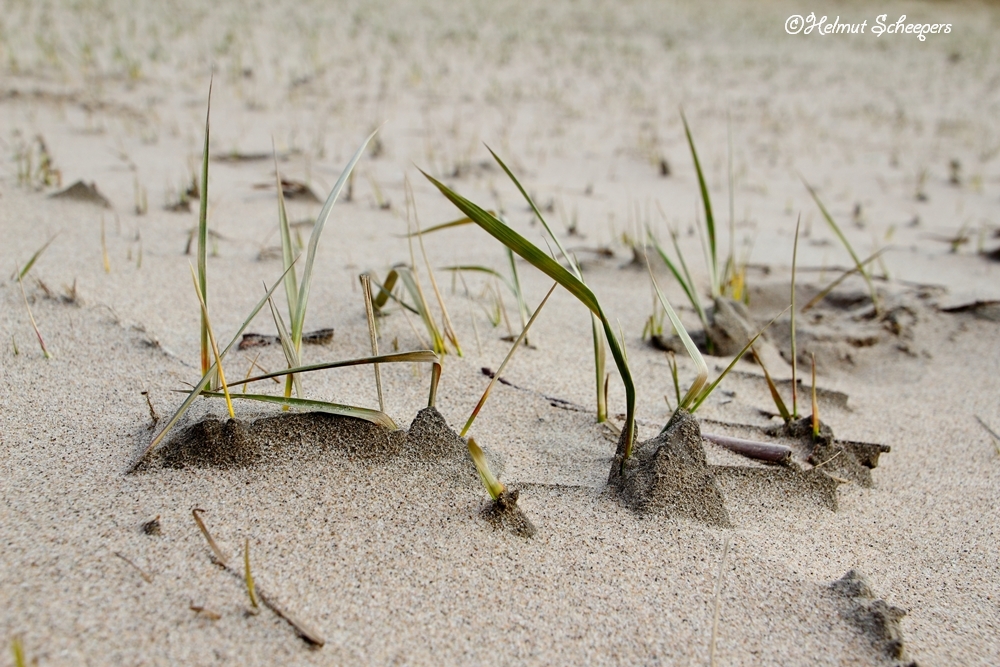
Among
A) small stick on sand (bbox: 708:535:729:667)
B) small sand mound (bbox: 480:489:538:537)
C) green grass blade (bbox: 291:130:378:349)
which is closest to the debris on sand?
green grass blade (bbox: 291:130:378:349)

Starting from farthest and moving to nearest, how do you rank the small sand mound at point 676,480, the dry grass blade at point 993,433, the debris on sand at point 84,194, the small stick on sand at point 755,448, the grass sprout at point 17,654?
the debris on sand at point 84,194
the dry grass blade at point 993,433
the small stick on sand at point 755,448
the small sand mound at point 676,480
the grass sprout at point 17,654

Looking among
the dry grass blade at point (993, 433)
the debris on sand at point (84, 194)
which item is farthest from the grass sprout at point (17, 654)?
the debris on sand at point (84, 194)

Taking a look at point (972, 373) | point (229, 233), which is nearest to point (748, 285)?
point (972, 373)

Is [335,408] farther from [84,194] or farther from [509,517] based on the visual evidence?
[84,194]

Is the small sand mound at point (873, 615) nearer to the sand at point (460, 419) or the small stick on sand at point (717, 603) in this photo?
the sand at point (460, 419)

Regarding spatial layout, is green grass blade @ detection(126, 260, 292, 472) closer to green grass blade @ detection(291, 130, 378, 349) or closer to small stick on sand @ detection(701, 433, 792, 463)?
green grass blade @ detection(291, 130, 378, 349)

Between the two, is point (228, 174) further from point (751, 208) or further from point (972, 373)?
point (972, 373)

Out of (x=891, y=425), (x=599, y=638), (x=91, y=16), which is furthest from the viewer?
(x=91, y=16)
